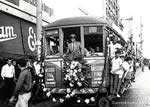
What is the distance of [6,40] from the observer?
15.1m

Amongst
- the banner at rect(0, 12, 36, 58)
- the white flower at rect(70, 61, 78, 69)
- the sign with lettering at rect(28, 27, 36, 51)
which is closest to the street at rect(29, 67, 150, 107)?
the white flower at rect(70, 61, 78, 69)

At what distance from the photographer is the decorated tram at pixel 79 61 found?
9633 millimetres

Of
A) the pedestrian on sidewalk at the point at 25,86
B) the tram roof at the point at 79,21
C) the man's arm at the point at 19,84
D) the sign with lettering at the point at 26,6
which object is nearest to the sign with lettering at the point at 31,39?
the sign with lettering at the point at 26,6

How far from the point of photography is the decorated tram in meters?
9.63

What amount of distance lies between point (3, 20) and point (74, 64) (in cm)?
648

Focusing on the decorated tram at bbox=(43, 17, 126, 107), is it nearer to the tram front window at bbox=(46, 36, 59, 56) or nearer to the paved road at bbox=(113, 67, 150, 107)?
the tram front window at bbox=(46, 36, 59, 56)

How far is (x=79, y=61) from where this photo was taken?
9.73 m

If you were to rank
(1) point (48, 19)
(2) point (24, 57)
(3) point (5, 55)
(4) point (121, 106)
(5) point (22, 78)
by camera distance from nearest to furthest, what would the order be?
(5) point (22, 78)
(4) point (121, 106)
(3) point (5, 55)
(2) point (24, 57)
(1) point (48, 19)

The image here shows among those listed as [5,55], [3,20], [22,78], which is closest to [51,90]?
[22,78]

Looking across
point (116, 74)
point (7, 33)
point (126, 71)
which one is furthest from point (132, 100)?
point (7, 33)

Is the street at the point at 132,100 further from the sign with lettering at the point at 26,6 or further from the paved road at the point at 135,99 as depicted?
the sign with lettering at the point at 26,6

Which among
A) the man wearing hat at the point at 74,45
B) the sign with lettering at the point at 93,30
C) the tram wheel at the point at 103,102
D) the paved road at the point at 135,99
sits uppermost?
the sign with lettering at the point at 93,30

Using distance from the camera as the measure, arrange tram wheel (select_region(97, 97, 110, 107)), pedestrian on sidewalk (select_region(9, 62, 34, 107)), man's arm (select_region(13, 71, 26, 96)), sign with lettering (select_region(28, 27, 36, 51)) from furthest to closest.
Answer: sign with lettering (select_region(28, 27, 36, 51)), tram wheel (select_region(97, 97, 110, 107)), pedestrian on sidewalk (select_region(9, 62, 34, 107)), man's arm (select_region(13, 71, 26, 96))

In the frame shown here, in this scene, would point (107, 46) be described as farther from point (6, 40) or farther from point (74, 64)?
point (6, 40)
